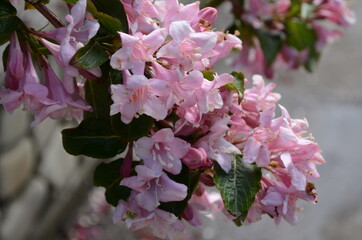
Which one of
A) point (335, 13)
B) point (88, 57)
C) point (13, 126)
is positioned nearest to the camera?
point (88, 57)

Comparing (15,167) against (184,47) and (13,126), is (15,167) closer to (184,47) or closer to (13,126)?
(13,126)

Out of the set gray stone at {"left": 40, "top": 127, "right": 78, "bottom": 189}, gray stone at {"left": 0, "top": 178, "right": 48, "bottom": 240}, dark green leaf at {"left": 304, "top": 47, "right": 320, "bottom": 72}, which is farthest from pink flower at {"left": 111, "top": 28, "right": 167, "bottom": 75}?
gray stone at {"left": 40, "top": 127, "right": 78, "bottom": 189}

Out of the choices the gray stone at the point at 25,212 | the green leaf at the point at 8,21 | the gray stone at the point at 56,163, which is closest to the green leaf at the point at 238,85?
the green leaf at the point at 8,21

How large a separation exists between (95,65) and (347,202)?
119 inches

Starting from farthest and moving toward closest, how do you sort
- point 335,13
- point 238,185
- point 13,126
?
1. point 13,126
2. point 335,13
3. point 238,185

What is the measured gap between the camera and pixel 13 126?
7.29 feet

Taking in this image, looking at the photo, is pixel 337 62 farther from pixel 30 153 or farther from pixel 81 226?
pixel 30 153

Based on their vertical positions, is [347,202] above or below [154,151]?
below

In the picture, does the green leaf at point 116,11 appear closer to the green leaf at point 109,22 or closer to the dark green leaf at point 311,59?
the green leaf at point 109,22

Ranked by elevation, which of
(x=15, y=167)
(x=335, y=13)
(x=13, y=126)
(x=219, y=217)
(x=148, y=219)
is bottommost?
(x=219, y=217)

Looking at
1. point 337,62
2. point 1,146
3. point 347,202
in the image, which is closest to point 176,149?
point 1,146

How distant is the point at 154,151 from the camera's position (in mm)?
645

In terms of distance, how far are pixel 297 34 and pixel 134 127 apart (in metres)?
0.77

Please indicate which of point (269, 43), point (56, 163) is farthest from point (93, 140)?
point (56, 163)
